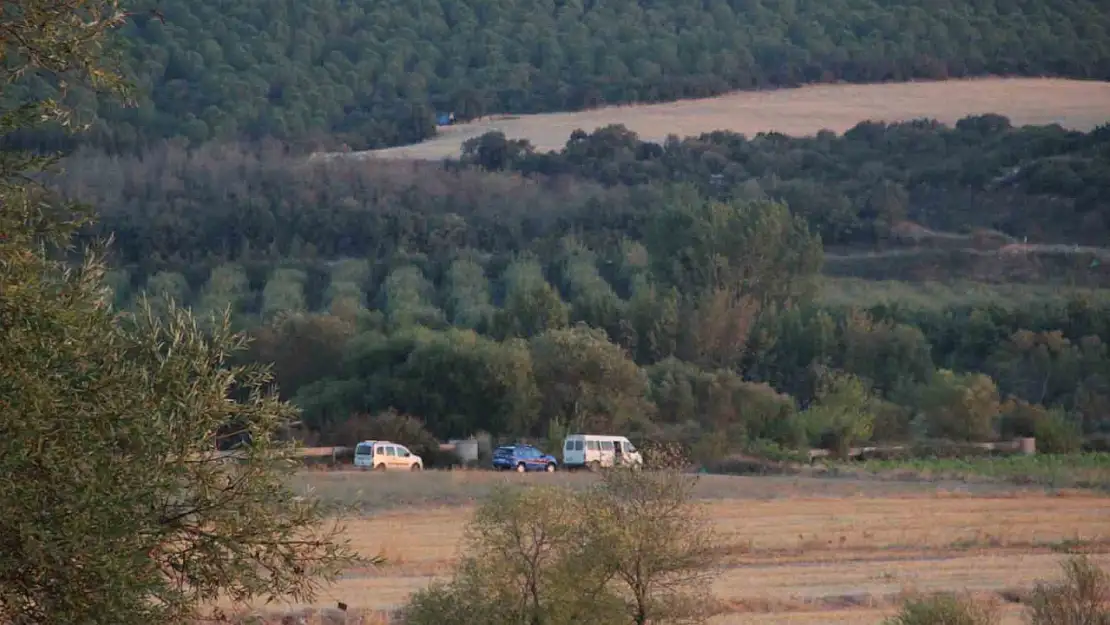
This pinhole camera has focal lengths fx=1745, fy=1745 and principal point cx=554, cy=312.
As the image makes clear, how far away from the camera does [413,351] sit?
2502 inches

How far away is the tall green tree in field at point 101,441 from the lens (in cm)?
1039

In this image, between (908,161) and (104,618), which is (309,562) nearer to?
(104,618)

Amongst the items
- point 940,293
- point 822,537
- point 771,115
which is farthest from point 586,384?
point 771,115

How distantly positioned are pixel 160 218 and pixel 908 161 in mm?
73886

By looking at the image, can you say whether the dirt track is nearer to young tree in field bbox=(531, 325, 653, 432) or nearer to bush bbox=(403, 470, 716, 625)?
bush bbox=(403, 470, 716, 625)

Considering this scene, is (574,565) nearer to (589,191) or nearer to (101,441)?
(101,441)

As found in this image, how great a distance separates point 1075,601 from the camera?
18.2 metres

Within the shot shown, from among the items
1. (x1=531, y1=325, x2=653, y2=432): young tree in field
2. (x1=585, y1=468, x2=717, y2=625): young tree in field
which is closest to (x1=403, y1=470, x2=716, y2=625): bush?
(x1=585, y1=468, x2=717, y2=625): young tree in field

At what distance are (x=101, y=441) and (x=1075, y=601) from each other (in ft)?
36.9

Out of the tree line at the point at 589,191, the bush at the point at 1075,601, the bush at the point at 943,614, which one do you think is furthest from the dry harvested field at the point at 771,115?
the bush at the point at 943,614

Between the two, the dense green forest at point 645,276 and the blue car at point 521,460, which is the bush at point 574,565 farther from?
the blue car at point 521,460

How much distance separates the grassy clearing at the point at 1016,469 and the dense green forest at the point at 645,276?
454cm

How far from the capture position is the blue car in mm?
51781

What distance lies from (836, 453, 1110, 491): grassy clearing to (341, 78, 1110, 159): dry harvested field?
11067 centimetres
